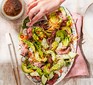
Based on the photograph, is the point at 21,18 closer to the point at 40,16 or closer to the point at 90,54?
the point at 40,16

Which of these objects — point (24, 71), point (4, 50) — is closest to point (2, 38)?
point (4, 50)

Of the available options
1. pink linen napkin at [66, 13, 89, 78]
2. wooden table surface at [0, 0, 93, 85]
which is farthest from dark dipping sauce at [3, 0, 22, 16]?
pink linen napkin at [66, 13, 89, 78]

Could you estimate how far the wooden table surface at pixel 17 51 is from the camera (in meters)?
1.09

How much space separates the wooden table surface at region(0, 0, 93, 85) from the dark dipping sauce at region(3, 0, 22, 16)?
3cm

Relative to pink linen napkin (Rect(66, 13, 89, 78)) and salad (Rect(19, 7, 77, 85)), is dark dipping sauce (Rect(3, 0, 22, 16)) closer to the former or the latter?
salad (Rect(19, 7, 77, 85))

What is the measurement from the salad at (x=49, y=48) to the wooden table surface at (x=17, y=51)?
4cm

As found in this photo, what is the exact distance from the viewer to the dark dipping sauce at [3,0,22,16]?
44.5 inches

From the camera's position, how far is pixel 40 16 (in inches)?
41.3

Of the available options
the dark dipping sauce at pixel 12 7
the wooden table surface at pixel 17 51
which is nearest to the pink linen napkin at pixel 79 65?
the wooden table surface at pixel 17 51

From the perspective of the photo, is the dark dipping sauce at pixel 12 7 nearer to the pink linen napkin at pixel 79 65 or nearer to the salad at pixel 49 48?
the salad at pixel 49 48

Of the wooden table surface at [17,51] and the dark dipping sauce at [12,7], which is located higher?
the dark dipping sauce at [12,7]

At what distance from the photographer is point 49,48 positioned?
109 cm

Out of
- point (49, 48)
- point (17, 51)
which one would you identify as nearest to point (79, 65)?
point (49, 48)

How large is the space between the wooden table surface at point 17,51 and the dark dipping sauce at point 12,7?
3cm
